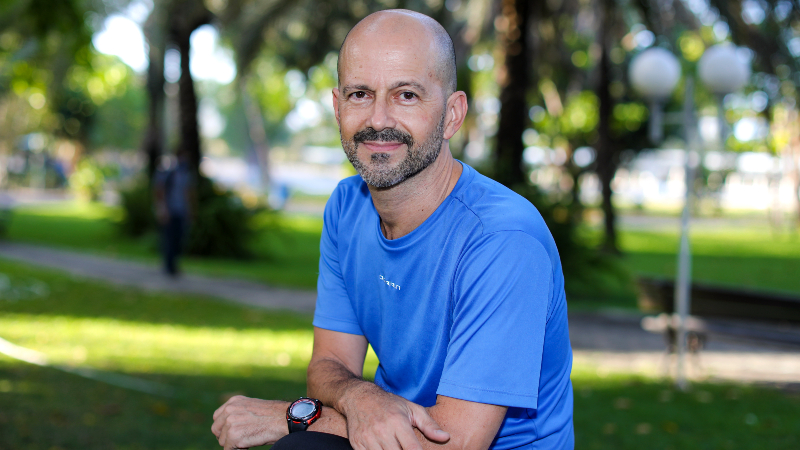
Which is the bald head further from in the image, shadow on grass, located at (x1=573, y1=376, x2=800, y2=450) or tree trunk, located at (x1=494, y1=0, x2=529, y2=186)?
tree trunk, located at (x1=494, y1=0, x2=529, y2=186)

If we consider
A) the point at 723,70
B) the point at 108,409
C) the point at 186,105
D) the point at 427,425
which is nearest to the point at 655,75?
the point at 723,70

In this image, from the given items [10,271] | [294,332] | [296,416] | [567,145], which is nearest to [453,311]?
[296,416]

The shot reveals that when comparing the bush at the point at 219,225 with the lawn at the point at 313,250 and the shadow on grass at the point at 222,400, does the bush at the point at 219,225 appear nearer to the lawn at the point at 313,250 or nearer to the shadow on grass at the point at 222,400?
the lawn at the point at 313,250

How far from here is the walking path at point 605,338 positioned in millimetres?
7516

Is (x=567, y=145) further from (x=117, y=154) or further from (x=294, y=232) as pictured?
(x=117, y=154)

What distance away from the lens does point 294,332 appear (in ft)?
28.6

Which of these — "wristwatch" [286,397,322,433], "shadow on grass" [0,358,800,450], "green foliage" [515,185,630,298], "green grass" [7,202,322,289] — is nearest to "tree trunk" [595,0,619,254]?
"green foliage" [515,185,630,298]

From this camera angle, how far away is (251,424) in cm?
201

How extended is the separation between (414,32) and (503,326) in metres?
0.76

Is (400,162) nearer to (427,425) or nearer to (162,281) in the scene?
(427,425)

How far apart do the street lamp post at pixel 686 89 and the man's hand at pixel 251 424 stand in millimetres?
5260

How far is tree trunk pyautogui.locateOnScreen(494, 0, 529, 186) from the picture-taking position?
11711 mm

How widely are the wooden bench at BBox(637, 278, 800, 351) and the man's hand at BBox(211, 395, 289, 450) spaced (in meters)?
5.56

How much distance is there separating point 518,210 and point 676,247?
21.5 m
